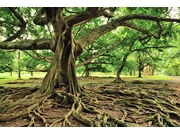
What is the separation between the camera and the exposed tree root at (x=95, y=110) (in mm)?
2607

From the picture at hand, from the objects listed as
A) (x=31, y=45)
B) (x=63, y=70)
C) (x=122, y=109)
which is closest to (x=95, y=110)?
(x=122, y=109)

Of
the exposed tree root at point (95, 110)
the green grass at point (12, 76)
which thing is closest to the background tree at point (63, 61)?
the exposed tree root at point (95, 110)

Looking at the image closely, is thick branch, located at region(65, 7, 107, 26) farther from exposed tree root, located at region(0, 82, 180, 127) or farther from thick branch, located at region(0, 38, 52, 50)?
exposed tree root, located at region(0, 82, 180, 127)

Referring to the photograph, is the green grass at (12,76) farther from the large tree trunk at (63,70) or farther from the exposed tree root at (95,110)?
the large tree trunk at (63,70)

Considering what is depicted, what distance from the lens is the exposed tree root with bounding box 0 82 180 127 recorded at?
261cm

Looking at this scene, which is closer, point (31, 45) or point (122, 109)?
point (122, 109)

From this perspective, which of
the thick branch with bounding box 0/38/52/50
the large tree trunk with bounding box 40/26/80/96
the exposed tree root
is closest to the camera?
the exposed tree root

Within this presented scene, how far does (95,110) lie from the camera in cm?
296

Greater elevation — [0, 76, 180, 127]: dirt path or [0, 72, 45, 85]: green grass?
[0, 72, 45, 85]: green grass

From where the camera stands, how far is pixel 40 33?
554 centimetres

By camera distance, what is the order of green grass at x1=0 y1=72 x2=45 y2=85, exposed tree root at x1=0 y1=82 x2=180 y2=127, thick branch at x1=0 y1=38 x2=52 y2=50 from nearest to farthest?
exposed tree root at x1=0 y1=82 x2=180 y2=127 < thick branch at x1=0 y1=38 x2=52 y2=50 < green grass at x1=0 y1=72 x2=45 y2=85

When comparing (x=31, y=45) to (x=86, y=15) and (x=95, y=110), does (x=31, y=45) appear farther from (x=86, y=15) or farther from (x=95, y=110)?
(x=95, y=110)

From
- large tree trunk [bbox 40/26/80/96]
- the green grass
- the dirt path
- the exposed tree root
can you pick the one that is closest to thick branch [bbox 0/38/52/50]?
large tree trunk [bbox 40/26/80/96]
